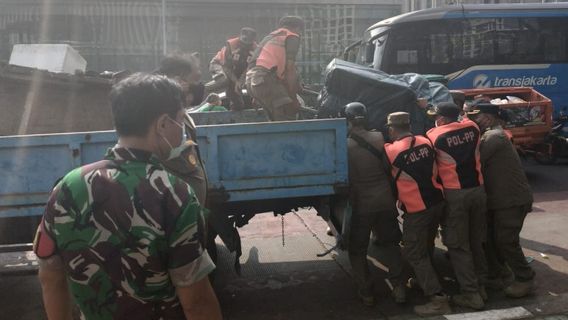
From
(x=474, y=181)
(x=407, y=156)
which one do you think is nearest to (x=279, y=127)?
(x=407, y=156)

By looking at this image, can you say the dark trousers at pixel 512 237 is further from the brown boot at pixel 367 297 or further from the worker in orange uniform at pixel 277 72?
the worker in orange uniform at pixel 277 72

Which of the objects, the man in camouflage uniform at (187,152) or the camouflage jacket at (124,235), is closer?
the camouflage jacket at (124,235)

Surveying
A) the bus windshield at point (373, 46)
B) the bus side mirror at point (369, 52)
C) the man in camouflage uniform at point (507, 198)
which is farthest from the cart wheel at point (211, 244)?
the bus side mirror at point (369, 52)

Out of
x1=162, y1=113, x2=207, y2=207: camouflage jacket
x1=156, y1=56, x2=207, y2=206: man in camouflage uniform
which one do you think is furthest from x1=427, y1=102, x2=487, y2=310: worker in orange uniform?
x1=162, y1=113, x2=207, y2=207: camouflage jacket

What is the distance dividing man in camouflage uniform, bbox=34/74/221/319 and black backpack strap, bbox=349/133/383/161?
2765mm

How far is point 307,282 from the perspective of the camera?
496 cm

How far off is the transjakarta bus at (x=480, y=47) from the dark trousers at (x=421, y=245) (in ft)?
28.3

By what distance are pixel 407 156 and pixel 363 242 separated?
829mm

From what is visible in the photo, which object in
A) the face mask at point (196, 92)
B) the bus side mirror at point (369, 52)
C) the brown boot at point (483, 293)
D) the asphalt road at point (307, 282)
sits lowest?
the asphalt road at point (307, 282)

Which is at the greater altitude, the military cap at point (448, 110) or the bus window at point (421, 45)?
the bus window at point (421, 45)

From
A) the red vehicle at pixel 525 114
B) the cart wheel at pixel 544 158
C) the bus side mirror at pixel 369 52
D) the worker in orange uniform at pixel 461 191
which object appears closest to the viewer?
the worker in orange uniform at pixel 461 191

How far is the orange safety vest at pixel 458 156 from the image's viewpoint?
4.20 m

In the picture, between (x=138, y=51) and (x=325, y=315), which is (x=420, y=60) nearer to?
(x=325, y=315)

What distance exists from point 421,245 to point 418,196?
416 mm
